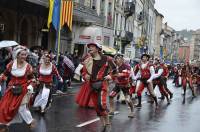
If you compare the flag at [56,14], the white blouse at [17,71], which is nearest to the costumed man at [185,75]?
the flag at [56,14]

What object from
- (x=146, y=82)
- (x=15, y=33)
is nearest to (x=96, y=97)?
(x=146, y=82)

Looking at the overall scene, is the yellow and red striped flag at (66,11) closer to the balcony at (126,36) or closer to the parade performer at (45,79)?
the parade performer at (45,79)

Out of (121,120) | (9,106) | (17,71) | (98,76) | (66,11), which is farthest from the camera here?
(66,11)

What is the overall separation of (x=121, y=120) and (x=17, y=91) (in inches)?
152

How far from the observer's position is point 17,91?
895cm

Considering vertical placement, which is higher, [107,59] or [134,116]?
[107,59]

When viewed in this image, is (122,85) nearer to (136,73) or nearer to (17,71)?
(136,73)

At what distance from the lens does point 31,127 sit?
9547mm

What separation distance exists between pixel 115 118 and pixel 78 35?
21812 millimetres

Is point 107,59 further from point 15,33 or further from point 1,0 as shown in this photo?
point 15,33

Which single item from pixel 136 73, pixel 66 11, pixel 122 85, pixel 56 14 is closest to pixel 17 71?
pixel 122 85

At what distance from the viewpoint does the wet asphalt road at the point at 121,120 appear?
34.0 feet

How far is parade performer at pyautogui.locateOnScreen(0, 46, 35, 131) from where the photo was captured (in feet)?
29.2

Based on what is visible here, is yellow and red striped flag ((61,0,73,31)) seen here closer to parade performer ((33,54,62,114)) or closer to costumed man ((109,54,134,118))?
costumed man ((109,54,134,118))
